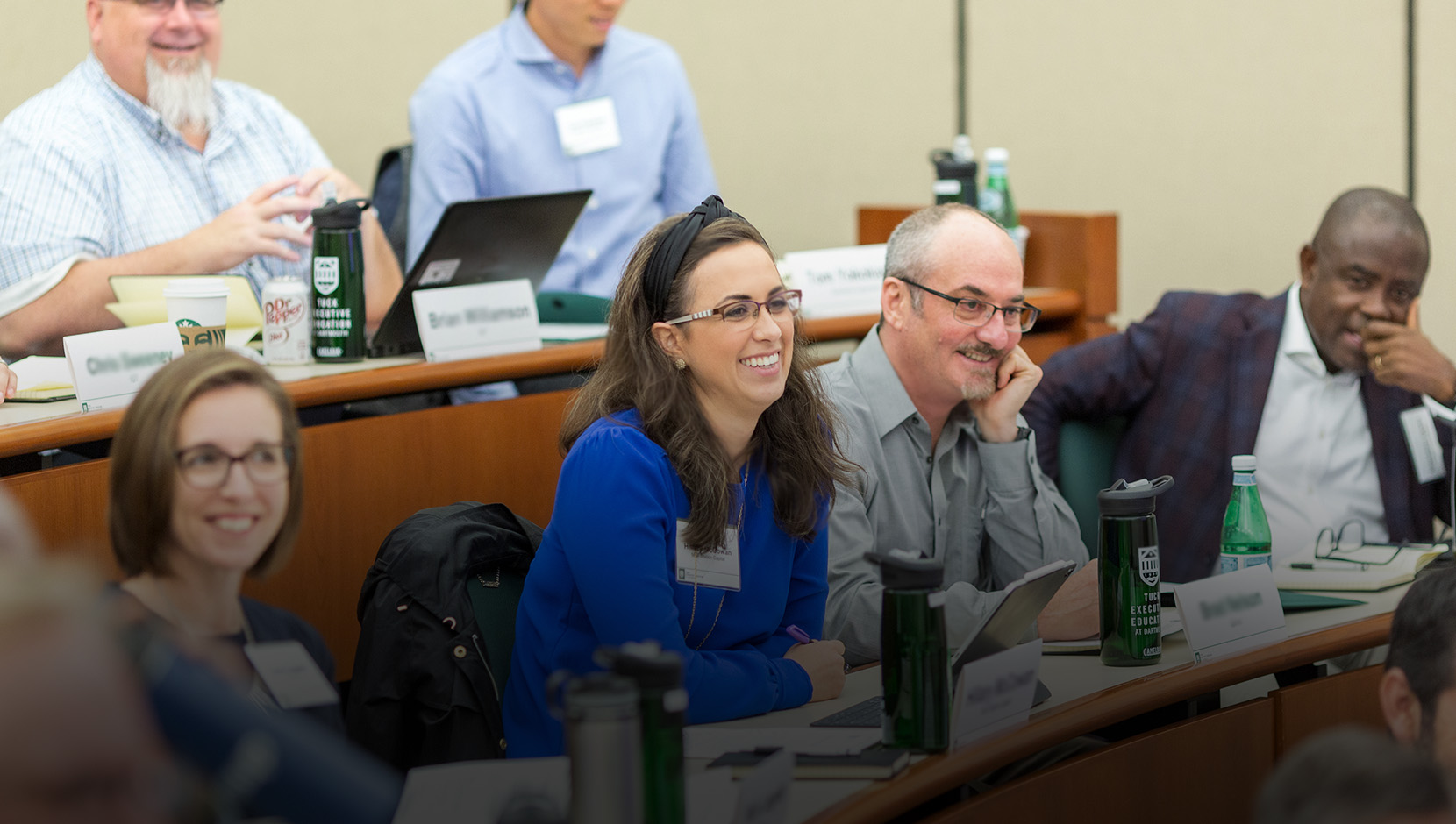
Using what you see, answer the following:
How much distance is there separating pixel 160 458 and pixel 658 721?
0.44 meters

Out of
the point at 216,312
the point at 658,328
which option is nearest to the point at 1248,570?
the point at 658,328

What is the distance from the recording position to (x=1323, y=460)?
2605mm

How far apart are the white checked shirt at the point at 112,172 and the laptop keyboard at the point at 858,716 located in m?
1.55

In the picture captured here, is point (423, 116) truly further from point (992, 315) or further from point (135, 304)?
point (992, 315)

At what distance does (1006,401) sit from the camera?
2.11 m

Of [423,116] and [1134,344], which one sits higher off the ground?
[423,116]

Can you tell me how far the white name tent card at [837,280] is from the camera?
282 centimetres

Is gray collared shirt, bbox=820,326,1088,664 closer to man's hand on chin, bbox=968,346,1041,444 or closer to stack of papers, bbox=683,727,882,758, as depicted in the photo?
man's hand on chin, bbox=968,346,1041,444

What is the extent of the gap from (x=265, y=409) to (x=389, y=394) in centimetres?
108

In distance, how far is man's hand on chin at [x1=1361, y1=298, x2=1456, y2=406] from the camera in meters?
2.48

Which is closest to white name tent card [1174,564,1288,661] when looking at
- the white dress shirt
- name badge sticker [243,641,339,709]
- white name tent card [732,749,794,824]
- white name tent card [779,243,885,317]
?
white name tent card [732,749,794,824]

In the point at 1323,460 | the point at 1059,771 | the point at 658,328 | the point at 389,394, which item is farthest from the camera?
the point at 1323,460

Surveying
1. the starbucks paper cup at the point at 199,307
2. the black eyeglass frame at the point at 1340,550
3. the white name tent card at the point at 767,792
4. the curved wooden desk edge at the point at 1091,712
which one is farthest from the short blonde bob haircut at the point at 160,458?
the black eyeglass frame at the point at 1340,550

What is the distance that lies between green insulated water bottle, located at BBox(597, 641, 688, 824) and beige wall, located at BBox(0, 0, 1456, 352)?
Answer: 3.22m
